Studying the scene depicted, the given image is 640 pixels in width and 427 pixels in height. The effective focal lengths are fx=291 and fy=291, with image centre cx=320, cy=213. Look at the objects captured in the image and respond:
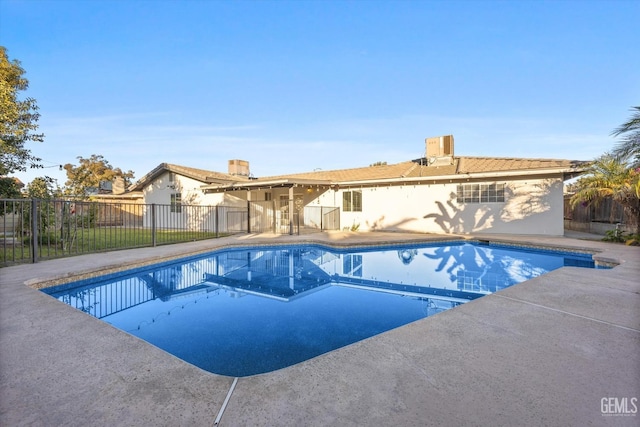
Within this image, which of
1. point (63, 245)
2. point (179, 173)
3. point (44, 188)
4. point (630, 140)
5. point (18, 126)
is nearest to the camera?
point (63, 245)

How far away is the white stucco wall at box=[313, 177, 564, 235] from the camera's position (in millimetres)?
12016

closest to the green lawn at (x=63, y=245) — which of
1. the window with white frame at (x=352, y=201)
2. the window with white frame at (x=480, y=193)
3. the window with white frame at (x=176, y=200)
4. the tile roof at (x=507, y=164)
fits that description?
the window with white frame at (x=176, y=200)

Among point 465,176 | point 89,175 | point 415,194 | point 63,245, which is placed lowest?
point 63,245

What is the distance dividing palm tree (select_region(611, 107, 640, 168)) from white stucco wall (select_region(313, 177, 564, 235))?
2606 millimetres

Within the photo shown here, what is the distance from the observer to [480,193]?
13312 millimetres

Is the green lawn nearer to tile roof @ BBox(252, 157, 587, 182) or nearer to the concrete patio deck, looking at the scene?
the concrete patio deck

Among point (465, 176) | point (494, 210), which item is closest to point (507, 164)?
point (465, 176)

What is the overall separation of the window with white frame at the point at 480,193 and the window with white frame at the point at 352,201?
5.09m

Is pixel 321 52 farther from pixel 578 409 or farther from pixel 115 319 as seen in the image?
pixel 578 409

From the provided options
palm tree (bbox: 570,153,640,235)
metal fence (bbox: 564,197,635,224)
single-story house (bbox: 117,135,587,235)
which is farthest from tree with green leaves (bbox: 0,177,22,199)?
metal fence (bbox: 564,197,635,224)

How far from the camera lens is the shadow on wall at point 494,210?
1207 centimetres

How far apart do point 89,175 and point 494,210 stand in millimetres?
16215

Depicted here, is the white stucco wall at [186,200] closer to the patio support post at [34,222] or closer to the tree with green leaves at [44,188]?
the tree with green leaves at [44,188]

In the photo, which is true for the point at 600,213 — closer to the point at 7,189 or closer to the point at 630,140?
the point at 630,140
